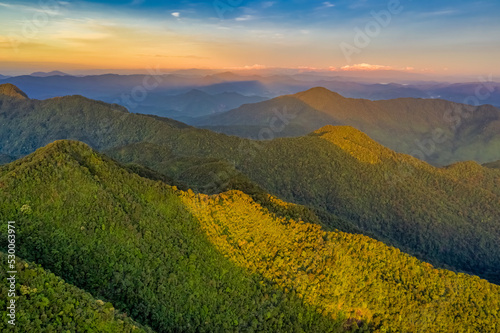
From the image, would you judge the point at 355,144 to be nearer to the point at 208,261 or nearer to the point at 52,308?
the point at 208,261

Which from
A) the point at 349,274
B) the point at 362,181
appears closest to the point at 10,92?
the point at 362,181

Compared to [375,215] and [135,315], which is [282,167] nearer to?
[375,215]

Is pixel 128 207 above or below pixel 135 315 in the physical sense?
above

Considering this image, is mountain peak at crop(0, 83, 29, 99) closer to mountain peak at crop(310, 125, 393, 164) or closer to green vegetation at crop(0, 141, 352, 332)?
mountain peak at crop(310, 125, 393, 164)

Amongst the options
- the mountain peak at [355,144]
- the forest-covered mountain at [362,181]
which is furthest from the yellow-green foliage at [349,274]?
the mountain peak at [355,144]

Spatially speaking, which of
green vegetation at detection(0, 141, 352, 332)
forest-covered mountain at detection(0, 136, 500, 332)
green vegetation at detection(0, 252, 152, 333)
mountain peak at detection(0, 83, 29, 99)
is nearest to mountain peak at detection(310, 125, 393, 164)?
forest-covered mountain at detection(0, 136, 500, 332)

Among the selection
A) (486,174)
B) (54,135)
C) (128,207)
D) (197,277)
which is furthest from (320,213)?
(54,135)
